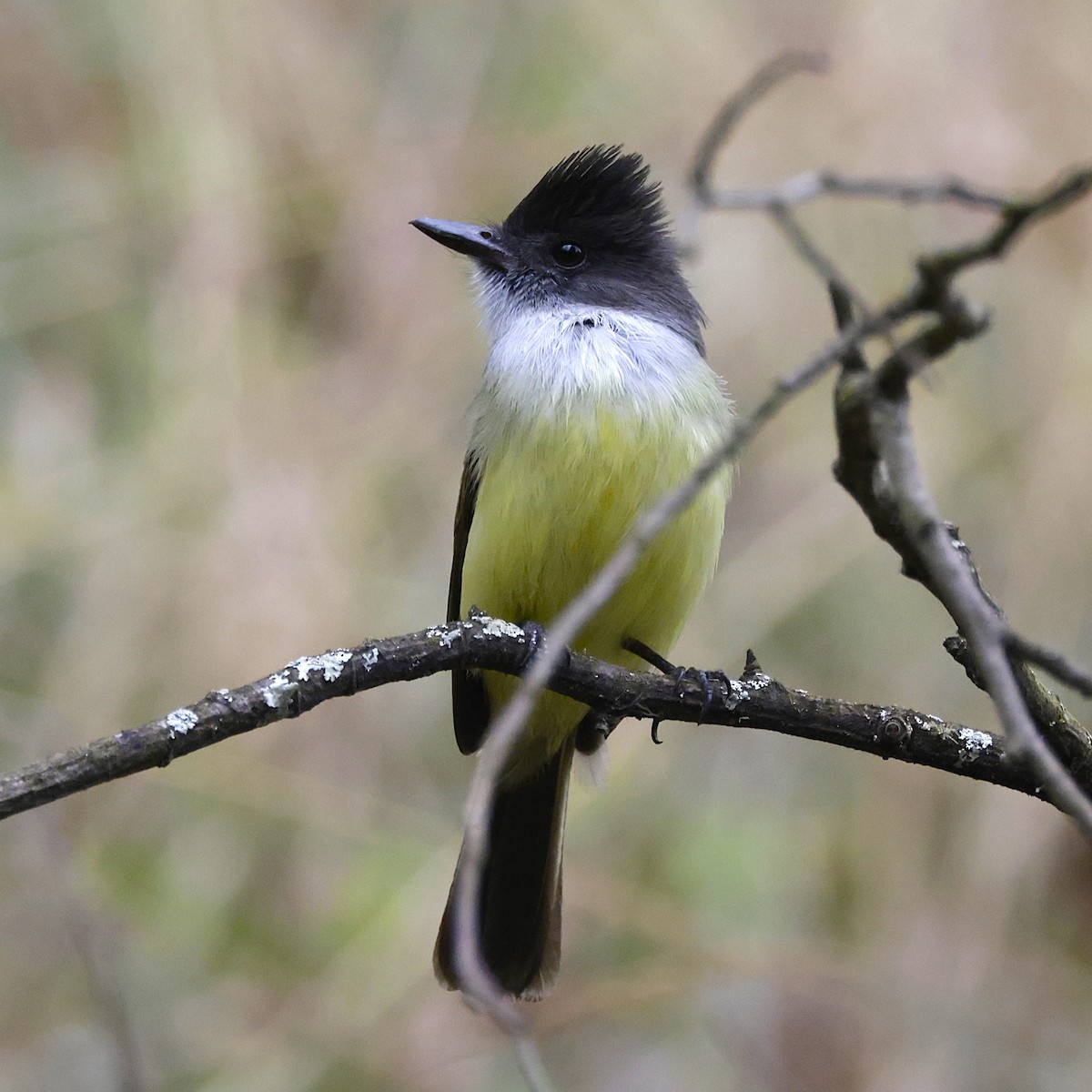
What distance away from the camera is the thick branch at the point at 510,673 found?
169 centimetres

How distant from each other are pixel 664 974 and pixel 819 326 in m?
2.02

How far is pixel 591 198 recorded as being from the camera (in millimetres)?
3432

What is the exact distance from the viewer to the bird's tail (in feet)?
10.5

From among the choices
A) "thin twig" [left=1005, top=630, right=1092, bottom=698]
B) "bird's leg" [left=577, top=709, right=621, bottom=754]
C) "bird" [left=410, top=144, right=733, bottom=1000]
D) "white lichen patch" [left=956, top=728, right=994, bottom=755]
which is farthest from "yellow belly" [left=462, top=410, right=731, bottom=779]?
"thin twig" [left=1005, top=630, right=1092, bottom=698]

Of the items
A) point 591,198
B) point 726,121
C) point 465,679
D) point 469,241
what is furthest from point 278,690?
point 591,198

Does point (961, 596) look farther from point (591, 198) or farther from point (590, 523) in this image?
point (591, 198)

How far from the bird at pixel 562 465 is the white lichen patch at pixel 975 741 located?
25.3 inches

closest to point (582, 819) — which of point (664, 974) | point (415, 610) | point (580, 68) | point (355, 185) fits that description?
point (664, 974)

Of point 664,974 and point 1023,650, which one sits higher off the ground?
point 664,974

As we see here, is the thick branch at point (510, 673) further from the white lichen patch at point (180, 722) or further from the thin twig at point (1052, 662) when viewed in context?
the thin twig at point (1052, 662)

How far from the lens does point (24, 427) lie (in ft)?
15.3

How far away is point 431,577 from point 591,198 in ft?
4.71

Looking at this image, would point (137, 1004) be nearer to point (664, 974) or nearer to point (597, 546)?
point (664, 974)

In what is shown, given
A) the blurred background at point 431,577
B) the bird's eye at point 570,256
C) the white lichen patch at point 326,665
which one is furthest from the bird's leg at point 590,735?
the white lichen patch at point 326,665
